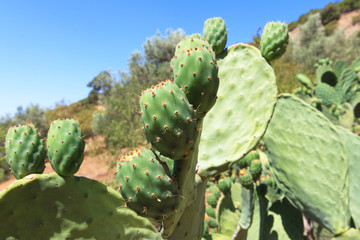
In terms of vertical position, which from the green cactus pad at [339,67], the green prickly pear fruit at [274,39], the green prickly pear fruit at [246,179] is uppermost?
the green cactus pad at [339,67]

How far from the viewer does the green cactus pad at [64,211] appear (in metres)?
0.96

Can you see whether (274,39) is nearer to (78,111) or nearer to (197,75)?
(197,75)

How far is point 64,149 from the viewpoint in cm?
102

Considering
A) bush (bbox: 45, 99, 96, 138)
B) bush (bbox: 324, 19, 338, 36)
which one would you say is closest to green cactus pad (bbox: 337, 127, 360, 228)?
bush (bbox: 45, 99, 96, 138)

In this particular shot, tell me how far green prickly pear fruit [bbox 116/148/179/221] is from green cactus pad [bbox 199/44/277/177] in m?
0.53

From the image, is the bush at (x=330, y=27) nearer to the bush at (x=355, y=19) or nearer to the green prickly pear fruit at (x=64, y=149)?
the bush at (x=355, y=19)

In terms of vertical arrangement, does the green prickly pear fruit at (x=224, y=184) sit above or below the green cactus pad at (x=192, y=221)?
above

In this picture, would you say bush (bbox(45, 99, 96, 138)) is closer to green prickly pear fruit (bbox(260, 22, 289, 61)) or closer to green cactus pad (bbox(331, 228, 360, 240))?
green prickly pear fruit (bbox(260, 22, 289, 61))

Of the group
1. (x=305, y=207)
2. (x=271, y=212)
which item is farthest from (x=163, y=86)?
(x=271, y=212)

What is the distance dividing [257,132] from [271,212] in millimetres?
1161

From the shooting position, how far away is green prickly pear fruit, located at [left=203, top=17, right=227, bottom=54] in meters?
1.83

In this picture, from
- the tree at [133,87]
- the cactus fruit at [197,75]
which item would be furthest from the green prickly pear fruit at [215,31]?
the tree at [133,87]

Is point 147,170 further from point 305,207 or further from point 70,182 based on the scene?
point 305,207

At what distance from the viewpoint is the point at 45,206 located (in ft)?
3.30
